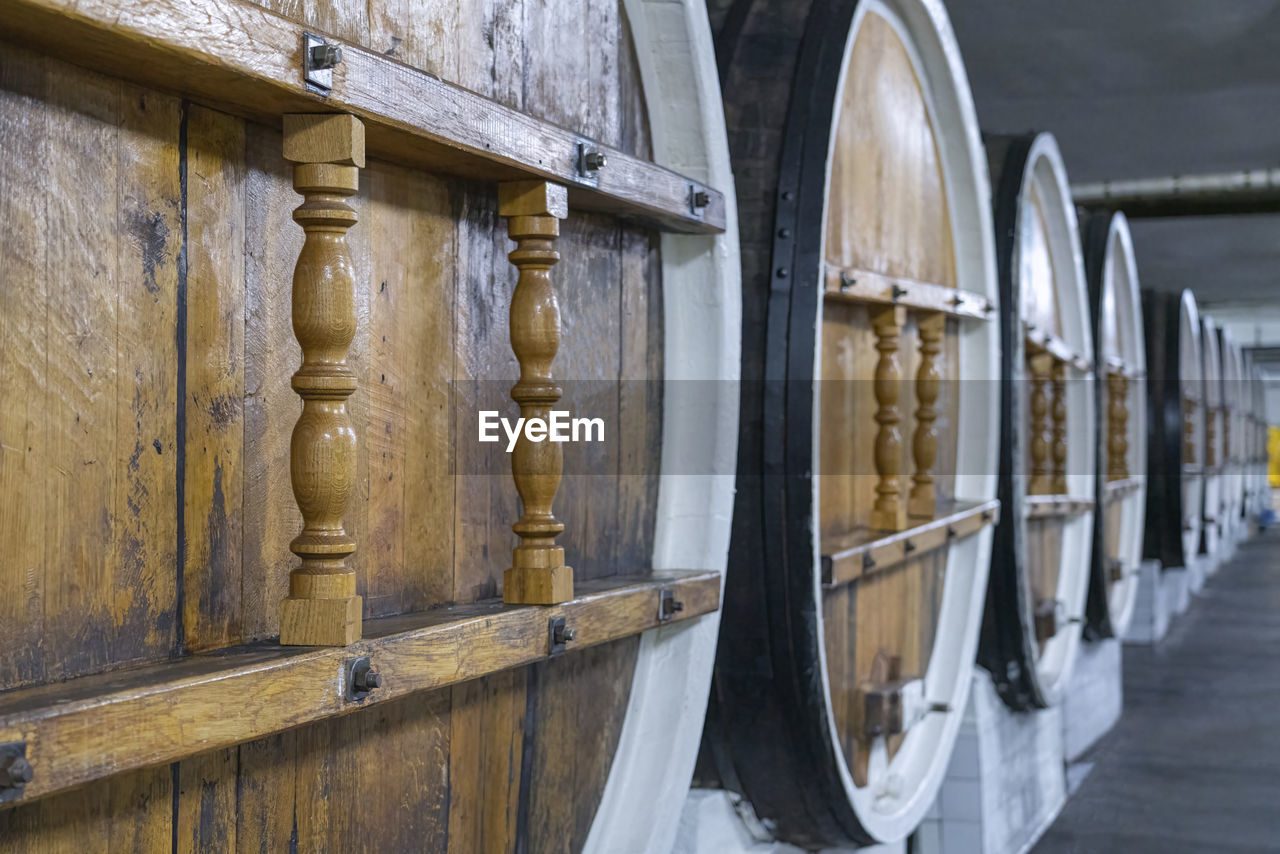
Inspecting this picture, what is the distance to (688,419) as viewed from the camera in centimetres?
168

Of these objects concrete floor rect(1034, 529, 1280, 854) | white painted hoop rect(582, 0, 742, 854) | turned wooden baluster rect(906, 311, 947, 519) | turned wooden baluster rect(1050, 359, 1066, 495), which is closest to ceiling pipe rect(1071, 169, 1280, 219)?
concrete floor rect(1034, 529, 1280, 854)

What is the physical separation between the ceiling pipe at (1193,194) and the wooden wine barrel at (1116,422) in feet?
6.75

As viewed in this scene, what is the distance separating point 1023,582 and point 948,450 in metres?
0.57

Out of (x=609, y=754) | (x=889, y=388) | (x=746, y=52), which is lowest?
(x=609, y=754)

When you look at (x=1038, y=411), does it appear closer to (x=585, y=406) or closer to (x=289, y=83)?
(x=585, y=406)

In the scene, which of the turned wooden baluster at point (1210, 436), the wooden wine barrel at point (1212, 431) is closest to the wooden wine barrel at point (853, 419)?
the wooden wine barrel at point (1212, 431)

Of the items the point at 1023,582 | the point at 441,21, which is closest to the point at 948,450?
the point at 1023,582

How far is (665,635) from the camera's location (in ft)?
5.47

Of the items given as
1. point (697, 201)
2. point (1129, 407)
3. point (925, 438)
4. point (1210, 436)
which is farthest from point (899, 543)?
point (1210, 436)

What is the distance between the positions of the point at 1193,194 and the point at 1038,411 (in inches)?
187

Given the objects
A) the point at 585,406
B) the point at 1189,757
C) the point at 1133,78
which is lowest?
the point at 1189,757

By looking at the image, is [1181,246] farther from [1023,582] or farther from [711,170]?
[711,170]

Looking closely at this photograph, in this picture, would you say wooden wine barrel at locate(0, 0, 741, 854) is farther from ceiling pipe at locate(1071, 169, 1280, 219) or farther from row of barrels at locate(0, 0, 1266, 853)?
ceiling pipe at locate(1071, 169, 1280, 219)

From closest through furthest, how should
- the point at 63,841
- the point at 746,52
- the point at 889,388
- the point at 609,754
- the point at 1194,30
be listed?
the point at 63,841, the point at 609,754, the point at 746,52, the point at 889,388, the point at 1194,30
